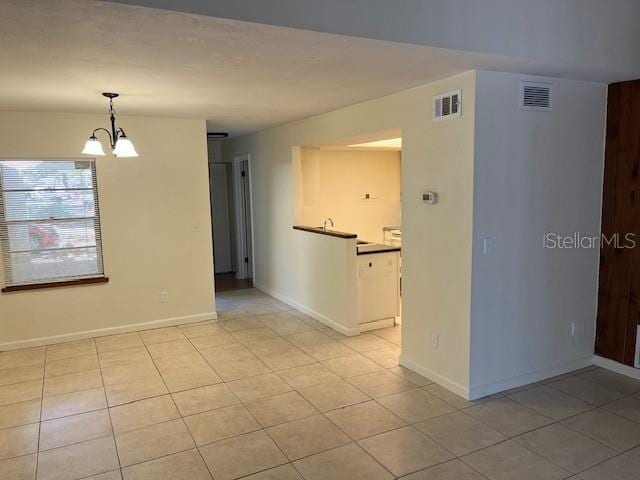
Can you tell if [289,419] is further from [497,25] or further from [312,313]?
[497,25]

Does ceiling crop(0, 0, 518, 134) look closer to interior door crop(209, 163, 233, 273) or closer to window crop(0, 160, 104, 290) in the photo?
window crop(0, 160, 104, 290)

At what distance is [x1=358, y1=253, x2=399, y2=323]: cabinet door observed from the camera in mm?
4977

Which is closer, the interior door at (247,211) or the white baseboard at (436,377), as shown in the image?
the white baseboard at (436,377)

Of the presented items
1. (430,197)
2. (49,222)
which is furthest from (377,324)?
(49,222)

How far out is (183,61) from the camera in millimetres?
2713

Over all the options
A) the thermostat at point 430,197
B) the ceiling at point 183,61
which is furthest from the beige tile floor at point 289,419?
the ceiling at point 183,61

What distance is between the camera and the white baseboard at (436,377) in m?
3.48

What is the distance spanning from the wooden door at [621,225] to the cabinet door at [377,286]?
1.98 meters

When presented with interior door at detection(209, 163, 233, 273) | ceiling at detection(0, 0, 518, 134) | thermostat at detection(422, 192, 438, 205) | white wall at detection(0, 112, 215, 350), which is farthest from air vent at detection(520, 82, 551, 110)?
interior door at detection(209, 163, 233, 273)

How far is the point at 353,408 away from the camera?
3.35 metres

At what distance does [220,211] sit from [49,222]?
11.5 feet

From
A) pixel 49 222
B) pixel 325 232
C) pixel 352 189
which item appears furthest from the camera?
pixel 352 189

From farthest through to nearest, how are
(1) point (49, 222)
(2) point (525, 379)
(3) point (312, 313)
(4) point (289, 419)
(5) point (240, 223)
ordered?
(5) point (240, 223)
(3) point (312, 313)
(1) point (49, 222)
(2) point (525, 379)
(4) point (289, 419)

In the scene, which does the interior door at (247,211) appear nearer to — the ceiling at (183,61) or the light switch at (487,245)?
the ceiling at (183,61)
